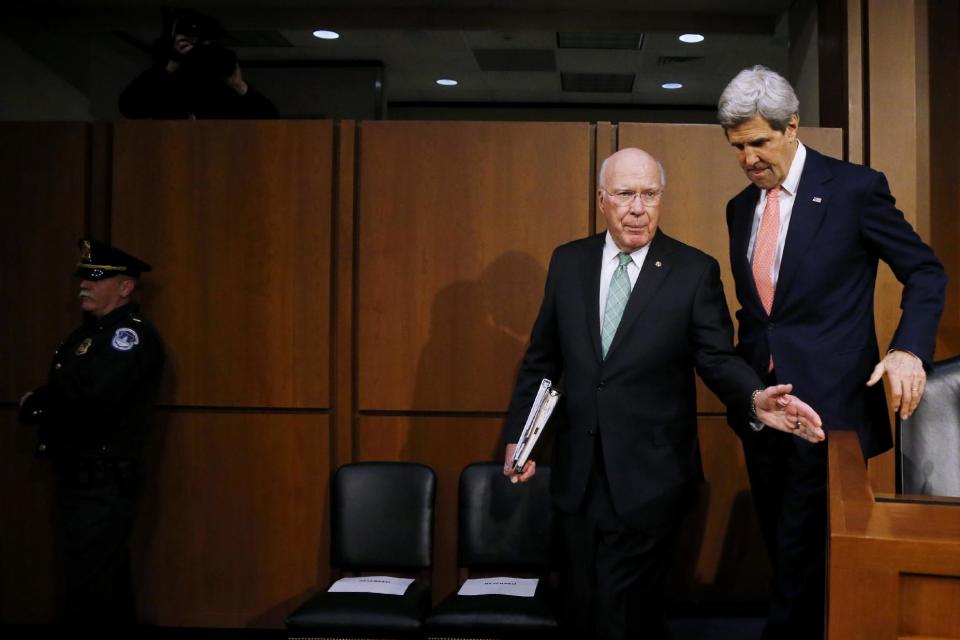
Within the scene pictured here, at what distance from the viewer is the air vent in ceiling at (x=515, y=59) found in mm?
7645

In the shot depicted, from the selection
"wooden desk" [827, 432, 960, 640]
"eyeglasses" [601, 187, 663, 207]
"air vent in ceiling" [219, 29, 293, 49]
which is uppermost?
"air vent in ceiling" [219, 29, 293, 49]

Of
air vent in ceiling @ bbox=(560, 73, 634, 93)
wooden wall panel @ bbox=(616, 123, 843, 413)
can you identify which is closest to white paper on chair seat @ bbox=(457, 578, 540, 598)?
wooden wall panel @ bbox=(616, 123, 843, 413)

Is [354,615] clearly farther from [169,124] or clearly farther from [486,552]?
[169,124]

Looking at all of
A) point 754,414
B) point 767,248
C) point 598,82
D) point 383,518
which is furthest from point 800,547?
point 598,82

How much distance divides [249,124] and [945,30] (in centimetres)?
319

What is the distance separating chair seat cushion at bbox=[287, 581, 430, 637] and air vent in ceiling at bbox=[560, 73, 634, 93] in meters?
6.32

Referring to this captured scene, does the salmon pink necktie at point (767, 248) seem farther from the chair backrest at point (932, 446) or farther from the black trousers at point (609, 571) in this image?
the black trousers at point (609, 571)

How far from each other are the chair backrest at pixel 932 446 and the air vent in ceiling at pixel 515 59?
5.72 meters

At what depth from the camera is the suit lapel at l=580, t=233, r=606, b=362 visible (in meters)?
2.72

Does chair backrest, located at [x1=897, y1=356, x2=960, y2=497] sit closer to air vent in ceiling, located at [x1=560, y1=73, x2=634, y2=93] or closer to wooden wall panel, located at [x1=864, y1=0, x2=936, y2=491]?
wooden wall panel, located at [x1=864, y1=0, x2=936, y2=491]

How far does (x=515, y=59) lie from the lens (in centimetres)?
787

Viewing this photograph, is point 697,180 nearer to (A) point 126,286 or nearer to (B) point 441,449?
(B) point 441,449

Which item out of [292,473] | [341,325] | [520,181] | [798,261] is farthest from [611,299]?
[292,473]

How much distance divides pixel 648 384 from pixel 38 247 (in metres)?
2.92
